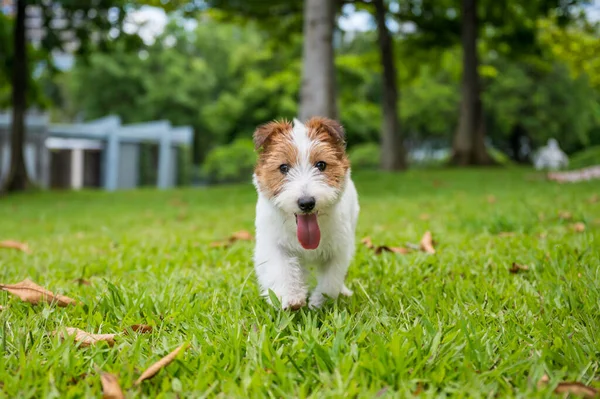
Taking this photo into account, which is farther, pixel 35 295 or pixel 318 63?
pixel 318 63

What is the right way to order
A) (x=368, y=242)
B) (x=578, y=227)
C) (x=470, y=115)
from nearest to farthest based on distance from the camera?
(x=368, y=242), (x=578, y=227), (x=470, y=115)

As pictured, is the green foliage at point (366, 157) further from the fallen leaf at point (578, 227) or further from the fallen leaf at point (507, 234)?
the fallen leaf at point (507, 234)

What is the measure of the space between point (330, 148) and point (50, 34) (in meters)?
17.3

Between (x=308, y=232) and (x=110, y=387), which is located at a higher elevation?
(x=308, y=232)

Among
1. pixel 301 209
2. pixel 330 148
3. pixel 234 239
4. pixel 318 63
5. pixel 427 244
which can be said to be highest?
pixel 318 63

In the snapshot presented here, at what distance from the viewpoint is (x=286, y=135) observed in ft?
10.6

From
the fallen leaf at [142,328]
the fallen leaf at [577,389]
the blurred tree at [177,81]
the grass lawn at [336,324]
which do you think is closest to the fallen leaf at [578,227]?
the grass lawn at [336,324]

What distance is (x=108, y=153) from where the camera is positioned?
31438 mm

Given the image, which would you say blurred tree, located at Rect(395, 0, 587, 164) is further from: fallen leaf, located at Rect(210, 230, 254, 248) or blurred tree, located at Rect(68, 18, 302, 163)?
blurred tree, located at Rect(68, 18, 302, 163)

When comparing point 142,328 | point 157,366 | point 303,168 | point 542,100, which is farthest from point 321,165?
point 542,100

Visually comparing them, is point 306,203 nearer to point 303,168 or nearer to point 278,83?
point 303,168

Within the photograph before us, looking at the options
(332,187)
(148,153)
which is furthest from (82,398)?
(148,153)

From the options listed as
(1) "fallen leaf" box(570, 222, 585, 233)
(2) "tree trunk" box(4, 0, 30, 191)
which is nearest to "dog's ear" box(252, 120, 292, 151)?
(1) "fallen leaf" box(570, 222, 585, 233)

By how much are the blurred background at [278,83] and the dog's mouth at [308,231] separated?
9.81m
